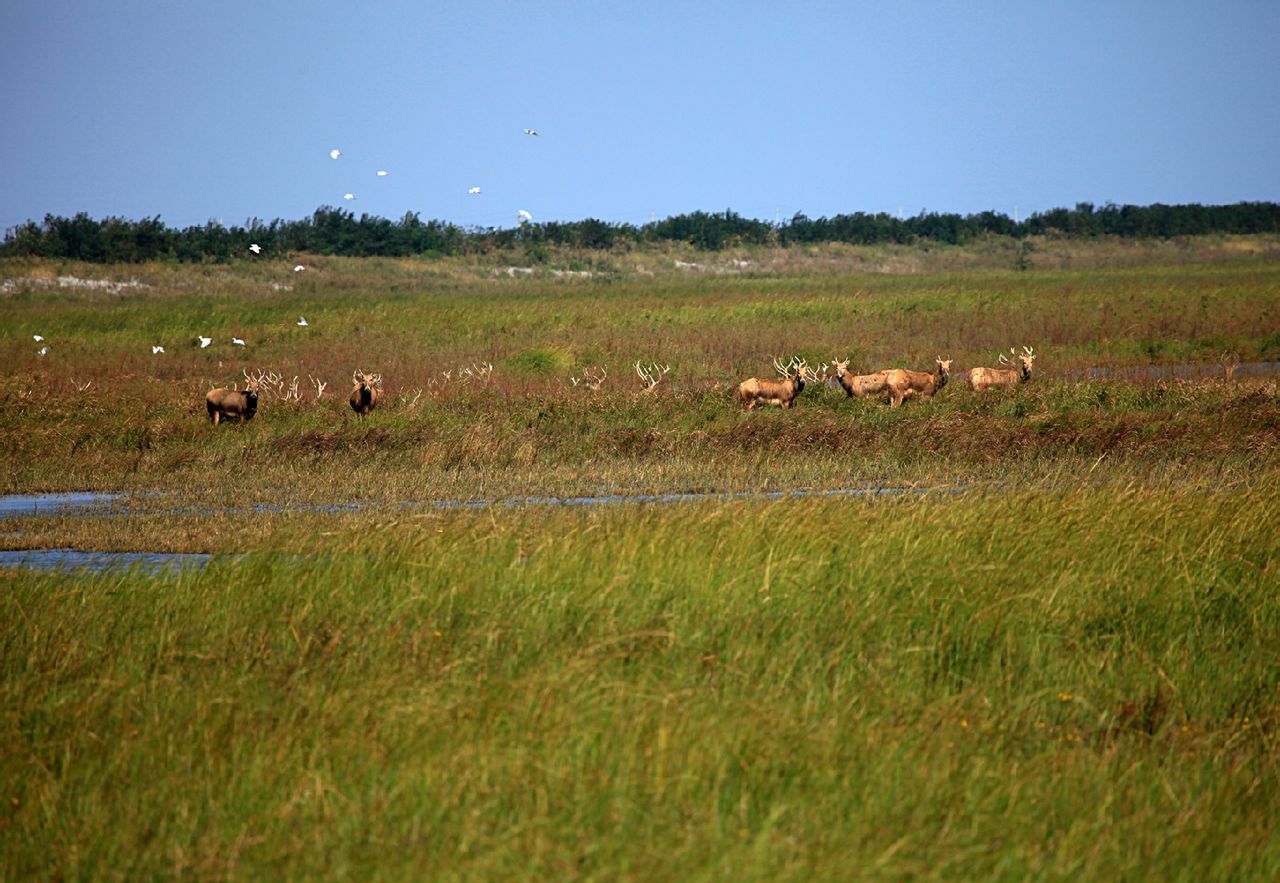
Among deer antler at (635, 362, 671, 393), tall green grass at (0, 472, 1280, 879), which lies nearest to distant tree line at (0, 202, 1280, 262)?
deer antler at (635, 362, 671, 393)

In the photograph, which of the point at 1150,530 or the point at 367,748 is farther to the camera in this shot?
the point at 1150,530

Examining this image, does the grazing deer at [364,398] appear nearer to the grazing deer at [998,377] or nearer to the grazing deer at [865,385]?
the grazing deer at [865,385]

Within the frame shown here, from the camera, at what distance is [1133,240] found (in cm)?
9881

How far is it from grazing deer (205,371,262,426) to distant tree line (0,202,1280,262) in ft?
155

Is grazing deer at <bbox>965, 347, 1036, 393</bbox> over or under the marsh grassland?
under

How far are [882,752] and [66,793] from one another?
4119 mm

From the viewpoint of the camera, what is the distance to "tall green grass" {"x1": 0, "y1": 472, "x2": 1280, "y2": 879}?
20.8 feet

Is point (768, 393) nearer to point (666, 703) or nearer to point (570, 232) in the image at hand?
point (666, 703)

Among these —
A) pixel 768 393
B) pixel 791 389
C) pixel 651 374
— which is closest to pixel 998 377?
pixel 791 389

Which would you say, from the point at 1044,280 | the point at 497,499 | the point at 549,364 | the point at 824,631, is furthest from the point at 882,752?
the point at 1044,280

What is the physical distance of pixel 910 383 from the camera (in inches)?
1077

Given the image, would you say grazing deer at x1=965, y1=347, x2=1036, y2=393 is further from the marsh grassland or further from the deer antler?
the marsh grassland

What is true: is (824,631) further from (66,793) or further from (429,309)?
(429,309)

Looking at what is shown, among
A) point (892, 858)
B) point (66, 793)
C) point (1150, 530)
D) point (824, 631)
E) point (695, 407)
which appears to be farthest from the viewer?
point (695, 407)
